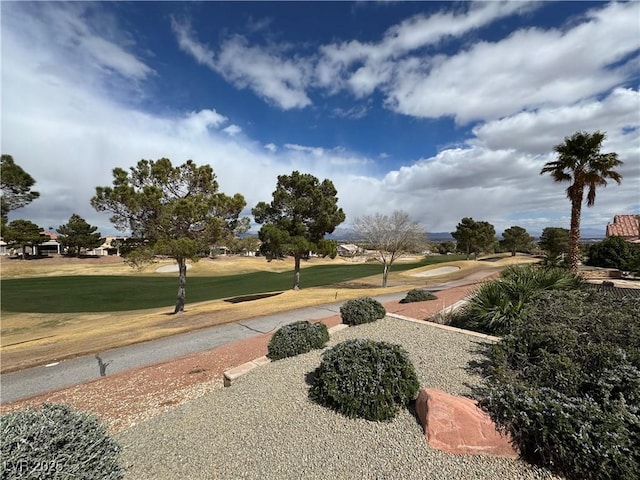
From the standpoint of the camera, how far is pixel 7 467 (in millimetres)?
2209

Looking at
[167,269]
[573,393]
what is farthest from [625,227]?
[167,269]

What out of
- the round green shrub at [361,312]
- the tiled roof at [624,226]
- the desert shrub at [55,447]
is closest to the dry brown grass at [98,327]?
the round green shrub at [361,312]

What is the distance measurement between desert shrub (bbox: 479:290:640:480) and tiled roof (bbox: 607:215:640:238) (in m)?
44.0

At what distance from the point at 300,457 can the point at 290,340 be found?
3404mm

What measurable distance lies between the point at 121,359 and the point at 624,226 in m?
54.8

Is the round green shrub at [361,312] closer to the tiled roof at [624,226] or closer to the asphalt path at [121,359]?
the asphalt path at [121,359]

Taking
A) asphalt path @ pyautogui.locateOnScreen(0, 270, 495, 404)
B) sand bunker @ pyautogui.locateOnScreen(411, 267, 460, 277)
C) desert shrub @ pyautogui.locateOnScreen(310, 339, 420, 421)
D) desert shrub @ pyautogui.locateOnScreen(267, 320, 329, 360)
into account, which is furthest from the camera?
→ sand bunker @ pyautogui.locateOnScreen(411, 267, 460, 277)

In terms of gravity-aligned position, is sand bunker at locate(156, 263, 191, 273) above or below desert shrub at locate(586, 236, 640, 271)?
below

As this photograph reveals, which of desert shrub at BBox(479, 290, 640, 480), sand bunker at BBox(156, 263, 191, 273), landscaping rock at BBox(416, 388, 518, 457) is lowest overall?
sand bunker at BBox(156, 263, 191, 273)

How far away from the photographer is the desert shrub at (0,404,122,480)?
7.55 feet

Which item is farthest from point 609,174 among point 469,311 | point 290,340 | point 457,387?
point 290,340

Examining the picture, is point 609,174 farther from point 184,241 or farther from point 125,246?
point 125,246

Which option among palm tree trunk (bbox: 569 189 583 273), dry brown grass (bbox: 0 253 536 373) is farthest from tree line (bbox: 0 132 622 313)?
dry brown grass (bbox: 0 253 536 373)

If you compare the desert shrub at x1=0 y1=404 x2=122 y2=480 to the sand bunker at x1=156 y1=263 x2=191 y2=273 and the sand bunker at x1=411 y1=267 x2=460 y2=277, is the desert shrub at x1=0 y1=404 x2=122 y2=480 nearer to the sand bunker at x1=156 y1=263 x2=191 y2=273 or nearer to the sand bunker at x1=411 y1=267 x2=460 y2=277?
the sand bunker at x1=411 y1=267 x2=460 y2=277
